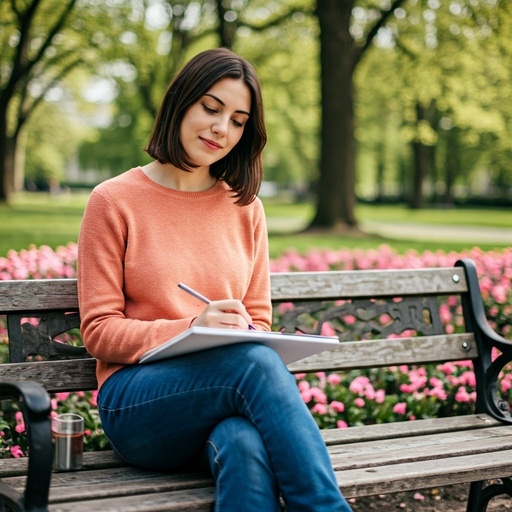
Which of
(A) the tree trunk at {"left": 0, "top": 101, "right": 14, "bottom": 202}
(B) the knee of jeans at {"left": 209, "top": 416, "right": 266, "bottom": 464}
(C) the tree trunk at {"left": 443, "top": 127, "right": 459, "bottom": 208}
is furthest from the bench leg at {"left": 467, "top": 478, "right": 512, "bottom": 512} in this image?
(C) the tree trunk at {"left": 443, "top": 127, "right": 459, "bottom": 208}

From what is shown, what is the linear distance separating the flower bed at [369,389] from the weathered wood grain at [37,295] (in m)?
0.61

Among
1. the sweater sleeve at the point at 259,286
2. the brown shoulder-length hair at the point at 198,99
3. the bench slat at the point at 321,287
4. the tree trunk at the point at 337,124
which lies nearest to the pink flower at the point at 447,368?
the bench slat at the point at 321,287

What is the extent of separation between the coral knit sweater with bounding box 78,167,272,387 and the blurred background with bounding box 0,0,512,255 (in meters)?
6.80

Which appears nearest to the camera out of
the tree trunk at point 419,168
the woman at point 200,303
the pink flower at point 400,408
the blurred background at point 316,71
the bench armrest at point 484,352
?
the woman at point 200,303

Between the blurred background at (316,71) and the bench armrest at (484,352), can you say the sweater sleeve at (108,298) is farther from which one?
the blurred background at (316,71)

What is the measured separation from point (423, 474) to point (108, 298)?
3.85 feet

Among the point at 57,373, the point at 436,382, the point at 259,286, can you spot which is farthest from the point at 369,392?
the point at 57,373

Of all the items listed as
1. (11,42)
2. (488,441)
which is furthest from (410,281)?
(11,42)

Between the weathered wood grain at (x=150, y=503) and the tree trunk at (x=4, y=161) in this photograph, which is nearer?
the weathered wood grain at (x=150, y=503)

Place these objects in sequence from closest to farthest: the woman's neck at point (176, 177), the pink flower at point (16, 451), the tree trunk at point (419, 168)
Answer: the woman's neck at point (176, 177) → the pink flower at point (16, 451) → the tree trunk at point (419, 168)

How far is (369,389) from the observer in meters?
4.07

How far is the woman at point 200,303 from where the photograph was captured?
214cm

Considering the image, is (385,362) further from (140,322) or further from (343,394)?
(140,322)

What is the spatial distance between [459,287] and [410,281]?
25cm
